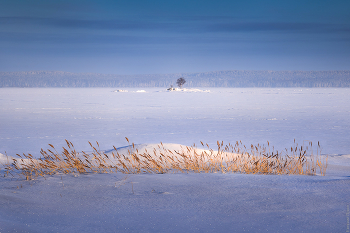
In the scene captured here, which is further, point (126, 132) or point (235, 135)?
point (126, 132)

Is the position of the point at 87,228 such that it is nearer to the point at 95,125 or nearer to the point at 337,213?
the point at 337,213

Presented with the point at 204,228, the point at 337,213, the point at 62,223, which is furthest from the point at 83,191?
the point at 337,213

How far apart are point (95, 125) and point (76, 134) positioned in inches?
106

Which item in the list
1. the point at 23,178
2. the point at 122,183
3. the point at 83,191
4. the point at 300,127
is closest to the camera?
the point at 83,191

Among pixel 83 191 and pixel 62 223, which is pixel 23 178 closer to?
pixel 83 191

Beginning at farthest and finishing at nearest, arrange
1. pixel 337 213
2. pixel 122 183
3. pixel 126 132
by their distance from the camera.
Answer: pixel 126 132, pixel 122 183, pixel 337 213

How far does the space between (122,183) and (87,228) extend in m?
1.37

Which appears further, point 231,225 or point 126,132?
point 126,132

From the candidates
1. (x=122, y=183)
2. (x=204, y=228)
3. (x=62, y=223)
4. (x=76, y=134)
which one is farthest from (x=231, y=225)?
(x=76, y=134)

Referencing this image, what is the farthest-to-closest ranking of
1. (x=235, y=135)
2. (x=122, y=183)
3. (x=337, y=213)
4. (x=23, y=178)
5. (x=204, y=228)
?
1. (x=235, y=135)
2. (x=23, y=178)
3. (x=122, y=183)
4. (x=337, y=213)
5. (x=204, y=228)

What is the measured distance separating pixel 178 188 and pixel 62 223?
1.43 metres

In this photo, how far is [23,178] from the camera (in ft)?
14.3

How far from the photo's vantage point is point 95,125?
578 inches

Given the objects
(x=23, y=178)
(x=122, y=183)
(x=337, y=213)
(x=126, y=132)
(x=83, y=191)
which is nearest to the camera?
(x=337, y=213)
